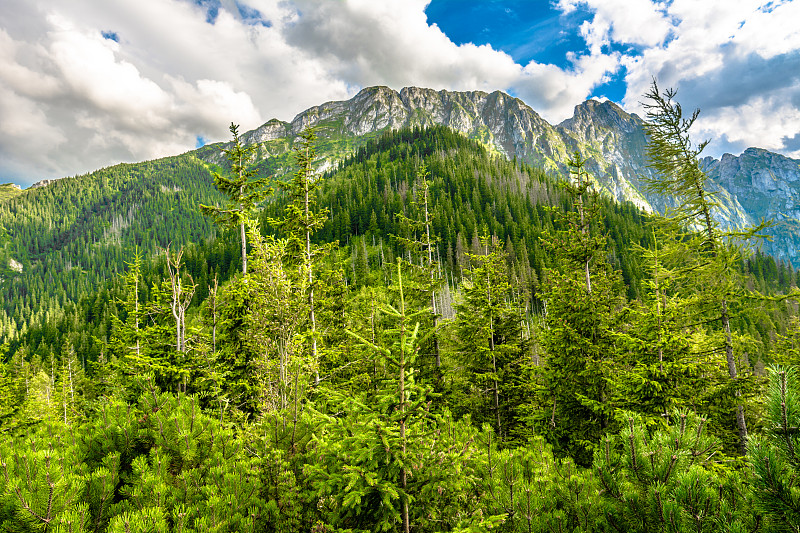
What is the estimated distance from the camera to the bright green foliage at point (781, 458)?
248 cm

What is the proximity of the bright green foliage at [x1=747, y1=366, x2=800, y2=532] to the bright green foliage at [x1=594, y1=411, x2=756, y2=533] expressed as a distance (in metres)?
0.31

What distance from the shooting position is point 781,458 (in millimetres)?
2543

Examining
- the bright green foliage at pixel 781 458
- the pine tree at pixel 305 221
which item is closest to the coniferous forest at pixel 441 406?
the bright green foliage at pixel 781 458

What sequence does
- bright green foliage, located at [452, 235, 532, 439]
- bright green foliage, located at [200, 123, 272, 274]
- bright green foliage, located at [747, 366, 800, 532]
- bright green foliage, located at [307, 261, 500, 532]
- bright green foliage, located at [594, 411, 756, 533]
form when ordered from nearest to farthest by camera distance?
bright green foliage, located at [747, 366, 800, 532] → bright green foliage, located at [594, 411, 756, 533] → bright green foliage, located at [307, 261, 500, 532] → bright green foliage, located at [452, 235, 532, 439] → bright green foliage, located at [200, 123, 272, 274]

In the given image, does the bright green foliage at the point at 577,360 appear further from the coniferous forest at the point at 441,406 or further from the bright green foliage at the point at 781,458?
the bright green foliage at the point at 781,458

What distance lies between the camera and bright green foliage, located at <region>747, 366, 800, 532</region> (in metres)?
2.48

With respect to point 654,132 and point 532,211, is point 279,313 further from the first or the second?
point 532,211

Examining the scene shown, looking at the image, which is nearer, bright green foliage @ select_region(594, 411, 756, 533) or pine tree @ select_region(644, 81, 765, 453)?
bright green foliage @ select_region(594, 411, 756, 533)

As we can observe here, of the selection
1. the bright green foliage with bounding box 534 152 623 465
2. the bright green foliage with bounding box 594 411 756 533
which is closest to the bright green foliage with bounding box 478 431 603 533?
the bright green foliage with bounding box 594 411 756 533

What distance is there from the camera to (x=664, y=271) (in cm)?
1055

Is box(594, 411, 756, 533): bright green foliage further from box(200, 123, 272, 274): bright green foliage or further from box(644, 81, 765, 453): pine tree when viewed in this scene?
box(200, 123, 272, 274): bright green foliage

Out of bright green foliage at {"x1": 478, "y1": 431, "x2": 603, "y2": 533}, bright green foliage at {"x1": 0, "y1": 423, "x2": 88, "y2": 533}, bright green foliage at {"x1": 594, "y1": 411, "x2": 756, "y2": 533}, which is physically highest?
bright green foliage at {"x1": 0, "y1": 423, "x2": 88, "y2": 533}

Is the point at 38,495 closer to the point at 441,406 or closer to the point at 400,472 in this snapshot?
the point at 400,472

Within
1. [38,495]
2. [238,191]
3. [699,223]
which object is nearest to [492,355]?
[699,223]
